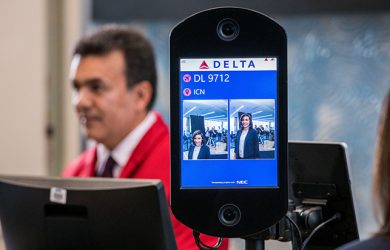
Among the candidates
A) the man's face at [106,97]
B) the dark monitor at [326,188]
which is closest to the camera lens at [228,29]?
the dark monitor at [326,188]

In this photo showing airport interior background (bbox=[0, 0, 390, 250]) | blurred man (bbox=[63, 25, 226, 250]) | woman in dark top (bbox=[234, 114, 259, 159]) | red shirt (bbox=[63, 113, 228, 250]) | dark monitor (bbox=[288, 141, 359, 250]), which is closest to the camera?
woman in dark top (bbox=[234, 114, 259, 159])

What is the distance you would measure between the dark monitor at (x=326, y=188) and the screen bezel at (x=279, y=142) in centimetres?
39

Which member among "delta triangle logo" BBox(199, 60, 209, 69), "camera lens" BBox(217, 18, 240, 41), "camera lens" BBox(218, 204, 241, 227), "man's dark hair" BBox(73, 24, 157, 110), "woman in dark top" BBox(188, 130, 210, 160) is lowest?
"camera lens" BBox(218, 204, 241, 227)

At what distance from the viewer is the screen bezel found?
4.07 feet

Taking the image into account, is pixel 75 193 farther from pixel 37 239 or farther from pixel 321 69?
pixel 321 69

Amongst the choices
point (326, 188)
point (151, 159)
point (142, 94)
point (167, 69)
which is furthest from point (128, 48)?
point (326, 188)

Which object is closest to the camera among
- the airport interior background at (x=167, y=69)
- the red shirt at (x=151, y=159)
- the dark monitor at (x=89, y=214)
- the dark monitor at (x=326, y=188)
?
the dark monitor at (x=89, y=214)

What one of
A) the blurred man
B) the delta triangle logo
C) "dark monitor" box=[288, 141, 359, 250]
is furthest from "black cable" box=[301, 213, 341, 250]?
the blurred man

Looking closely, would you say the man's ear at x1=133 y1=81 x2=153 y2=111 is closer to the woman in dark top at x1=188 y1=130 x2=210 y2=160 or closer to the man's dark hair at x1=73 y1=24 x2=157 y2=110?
the man's dark hair at x1=73 y1=24 x2=157 y2=110

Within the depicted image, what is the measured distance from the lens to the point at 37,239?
1547mm

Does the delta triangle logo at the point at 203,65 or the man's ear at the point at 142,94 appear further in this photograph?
the man's ear at the point at 142,94

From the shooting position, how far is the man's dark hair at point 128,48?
2828mm

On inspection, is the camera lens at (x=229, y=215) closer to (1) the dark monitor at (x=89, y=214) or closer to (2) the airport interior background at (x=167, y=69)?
(1) the dark monitor at (x=89, y=214)

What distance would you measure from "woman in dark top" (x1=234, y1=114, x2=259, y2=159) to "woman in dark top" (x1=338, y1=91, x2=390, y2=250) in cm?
23
